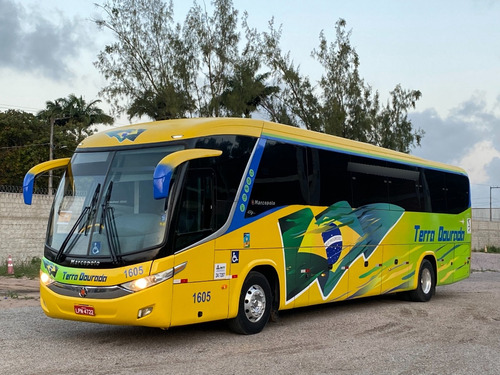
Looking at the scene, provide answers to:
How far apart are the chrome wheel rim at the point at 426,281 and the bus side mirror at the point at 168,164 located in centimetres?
814

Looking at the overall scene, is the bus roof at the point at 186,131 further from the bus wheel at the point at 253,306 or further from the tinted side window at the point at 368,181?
the bus wheel at the point at 253,306

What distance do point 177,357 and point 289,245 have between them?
340 centimetres

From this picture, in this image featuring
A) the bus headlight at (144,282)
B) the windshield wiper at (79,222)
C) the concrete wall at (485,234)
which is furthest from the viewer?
the concrete wall at (485,234)

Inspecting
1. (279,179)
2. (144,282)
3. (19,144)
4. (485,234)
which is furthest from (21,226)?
(485,234)

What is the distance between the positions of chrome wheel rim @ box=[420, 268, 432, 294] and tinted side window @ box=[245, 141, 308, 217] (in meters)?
5.67

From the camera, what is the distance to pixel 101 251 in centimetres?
941

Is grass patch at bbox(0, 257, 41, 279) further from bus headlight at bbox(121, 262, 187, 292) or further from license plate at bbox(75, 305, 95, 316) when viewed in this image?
bus headlight at bbox(121, 262, 187, 292)

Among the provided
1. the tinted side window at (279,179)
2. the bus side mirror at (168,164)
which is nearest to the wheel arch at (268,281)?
the tinted side window at (279,179)

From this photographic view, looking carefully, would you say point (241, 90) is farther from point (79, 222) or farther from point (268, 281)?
point (79, 222)

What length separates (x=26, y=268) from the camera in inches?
906

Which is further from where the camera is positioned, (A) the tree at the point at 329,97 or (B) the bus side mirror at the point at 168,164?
(A) the tree at the point at 329,97

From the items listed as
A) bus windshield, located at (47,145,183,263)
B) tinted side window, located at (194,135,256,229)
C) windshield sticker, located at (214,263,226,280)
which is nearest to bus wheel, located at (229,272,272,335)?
windshield sticker, located at (214,263,226,280)

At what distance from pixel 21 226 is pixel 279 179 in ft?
49.9

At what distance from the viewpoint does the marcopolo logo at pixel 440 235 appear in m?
16.2
